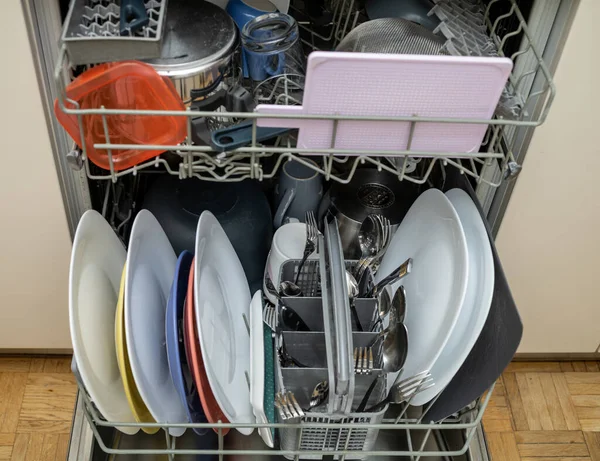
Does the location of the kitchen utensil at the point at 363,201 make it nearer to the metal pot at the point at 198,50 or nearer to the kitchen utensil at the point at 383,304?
the kitchen utensil at the point at 383,304

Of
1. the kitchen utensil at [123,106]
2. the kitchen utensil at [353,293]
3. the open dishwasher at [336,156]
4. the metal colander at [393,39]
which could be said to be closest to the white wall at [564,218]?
the open dishwasher at [336,156]

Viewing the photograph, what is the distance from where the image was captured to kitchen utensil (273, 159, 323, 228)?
1135 mm

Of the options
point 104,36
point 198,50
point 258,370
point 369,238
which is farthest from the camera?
point 369,238

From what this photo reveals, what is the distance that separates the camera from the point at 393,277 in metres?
1.04

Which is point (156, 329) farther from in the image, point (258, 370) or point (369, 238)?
point (369, 238)

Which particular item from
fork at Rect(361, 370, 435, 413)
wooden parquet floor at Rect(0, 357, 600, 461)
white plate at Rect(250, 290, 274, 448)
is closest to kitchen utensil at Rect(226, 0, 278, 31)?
white plate at Rect(250, 290, 274, 448)

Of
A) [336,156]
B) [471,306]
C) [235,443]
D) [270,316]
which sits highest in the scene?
[336,156]

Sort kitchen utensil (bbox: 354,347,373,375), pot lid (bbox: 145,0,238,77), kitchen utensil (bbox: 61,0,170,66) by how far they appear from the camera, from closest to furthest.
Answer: kitchen utensil (bbox: 61,0,170,66), pot lid (bbox: 145,0,238,77), kitchen utensil (bbox: 354,347,373,375)

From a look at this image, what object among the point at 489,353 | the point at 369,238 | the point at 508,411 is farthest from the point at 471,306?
the point at 508,411

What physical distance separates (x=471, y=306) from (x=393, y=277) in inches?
5.2

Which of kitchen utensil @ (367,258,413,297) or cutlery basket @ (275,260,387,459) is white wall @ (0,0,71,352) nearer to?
cutlery basket @ (275,260,387,459)

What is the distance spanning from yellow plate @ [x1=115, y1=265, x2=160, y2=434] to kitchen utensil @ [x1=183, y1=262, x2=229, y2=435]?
8cm

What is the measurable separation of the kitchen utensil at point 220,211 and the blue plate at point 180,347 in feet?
0.39

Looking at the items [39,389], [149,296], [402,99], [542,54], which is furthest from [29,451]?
[542,54]
